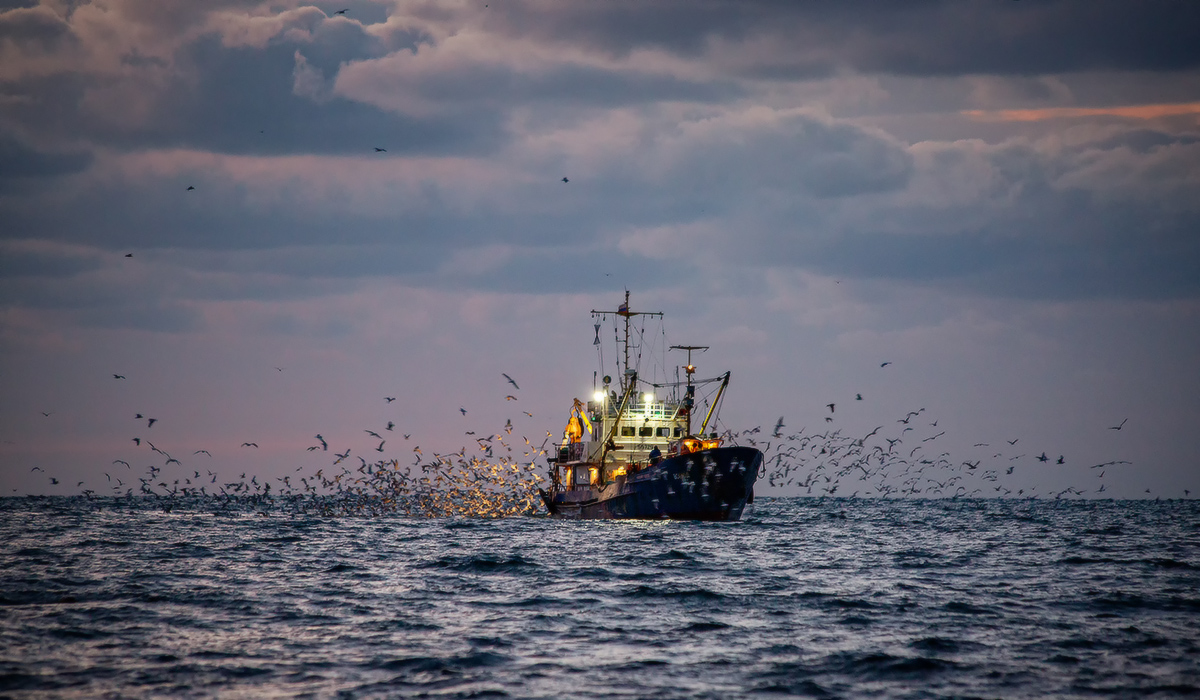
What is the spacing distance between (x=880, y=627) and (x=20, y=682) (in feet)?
53.2

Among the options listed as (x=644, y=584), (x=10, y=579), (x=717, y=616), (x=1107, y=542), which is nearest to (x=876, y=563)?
(x=644, y=584)

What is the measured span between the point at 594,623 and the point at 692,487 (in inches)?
1266

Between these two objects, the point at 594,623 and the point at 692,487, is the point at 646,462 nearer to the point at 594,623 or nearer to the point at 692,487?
the point at 692,487

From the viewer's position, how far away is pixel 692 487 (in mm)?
54406

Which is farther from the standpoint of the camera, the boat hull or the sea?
the boat hull

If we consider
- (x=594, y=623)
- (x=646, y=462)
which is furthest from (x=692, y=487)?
A: (x=594, y=623)

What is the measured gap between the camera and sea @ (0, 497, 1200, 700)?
54.6 feet

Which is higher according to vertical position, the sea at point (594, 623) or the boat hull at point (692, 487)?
the boat hull at point (692, 487)

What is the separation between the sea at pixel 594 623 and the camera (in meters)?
16.7

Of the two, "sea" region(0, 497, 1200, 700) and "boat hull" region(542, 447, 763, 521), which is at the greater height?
"boat hull" region(542, 447, 763, 521)

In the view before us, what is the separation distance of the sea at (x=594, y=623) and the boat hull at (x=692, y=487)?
1088cm

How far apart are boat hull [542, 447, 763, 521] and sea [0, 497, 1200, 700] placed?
10.9 m

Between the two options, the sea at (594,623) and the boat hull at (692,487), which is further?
the boat hull at (692,487)

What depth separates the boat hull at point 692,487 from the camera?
175 ft
